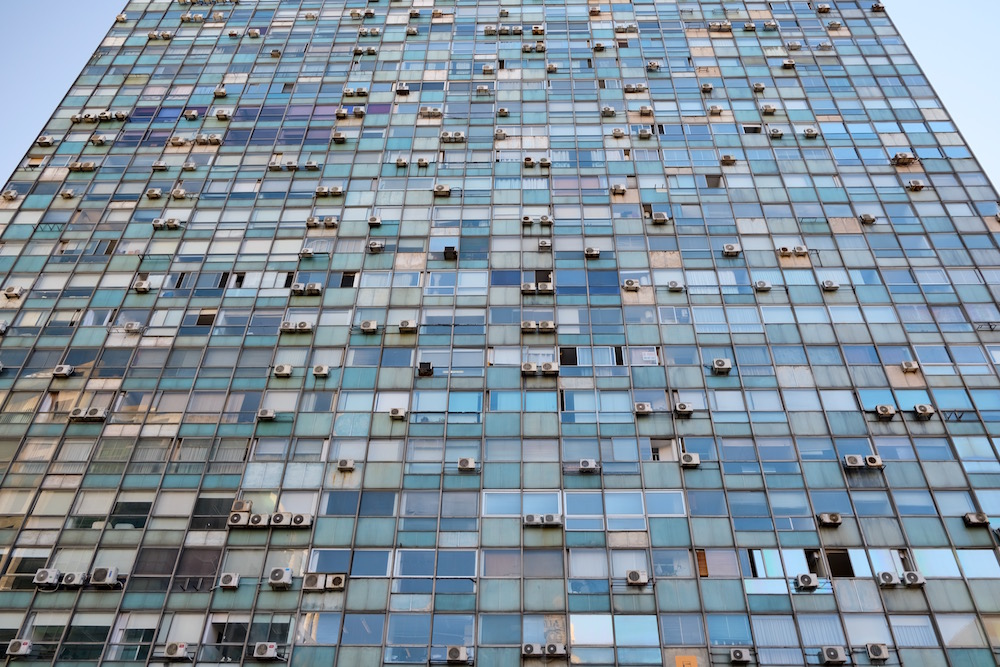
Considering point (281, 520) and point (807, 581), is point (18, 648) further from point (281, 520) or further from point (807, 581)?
point (807, 581)

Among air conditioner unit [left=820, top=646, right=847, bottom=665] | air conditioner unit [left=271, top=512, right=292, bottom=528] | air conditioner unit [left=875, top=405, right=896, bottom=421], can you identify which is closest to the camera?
air conditioner unit [left=820, top=646, right=847, bottom=665]

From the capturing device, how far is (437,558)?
2509 cm

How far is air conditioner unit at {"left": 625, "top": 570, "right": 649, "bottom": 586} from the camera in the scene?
2422 cm

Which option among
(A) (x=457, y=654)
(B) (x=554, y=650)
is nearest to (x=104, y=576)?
(A) (x=457, y=654)

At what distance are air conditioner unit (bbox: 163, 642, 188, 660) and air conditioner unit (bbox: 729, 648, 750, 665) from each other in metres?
14.6

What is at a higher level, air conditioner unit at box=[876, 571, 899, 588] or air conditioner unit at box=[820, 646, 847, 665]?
air conditioner unit at box=[876, 571, 899, 588]

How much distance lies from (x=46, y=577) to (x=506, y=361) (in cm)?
1533

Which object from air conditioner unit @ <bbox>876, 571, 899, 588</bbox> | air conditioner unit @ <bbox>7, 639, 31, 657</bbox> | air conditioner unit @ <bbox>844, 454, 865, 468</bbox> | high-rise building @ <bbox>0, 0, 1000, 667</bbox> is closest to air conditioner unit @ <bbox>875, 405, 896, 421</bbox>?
high-rise building @ <bbox>0, 0, 1000, 667</bbox>

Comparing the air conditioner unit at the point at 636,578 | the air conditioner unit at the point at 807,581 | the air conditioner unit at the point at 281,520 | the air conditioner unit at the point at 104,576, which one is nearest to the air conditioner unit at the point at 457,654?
the air conditioner unit at the point at 636,578

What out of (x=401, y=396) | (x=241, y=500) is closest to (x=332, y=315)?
(x=401, y=396)

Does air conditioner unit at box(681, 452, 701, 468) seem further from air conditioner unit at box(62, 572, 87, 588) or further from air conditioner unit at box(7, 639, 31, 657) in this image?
air conditioner unit at box(7, 639, 31, 657)

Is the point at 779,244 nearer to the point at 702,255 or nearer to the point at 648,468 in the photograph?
the point at 702,255

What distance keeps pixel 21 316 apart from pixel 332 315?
11382 millimetres

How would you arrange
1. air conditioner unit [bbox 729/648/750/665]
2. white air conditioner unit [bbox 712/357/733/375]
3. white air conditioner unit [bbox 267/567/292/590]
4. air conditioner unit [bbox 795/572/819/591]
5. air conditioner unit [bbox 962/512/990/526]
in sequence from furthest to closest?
white air conditioner unit [bbox 712/357/733/375] < air conditioner unit [bbox 962/512/990/526] < white air conditioner unit [bbox 267/567/292/590] < air conditioner unit [bbox 795/572/819/591] < air conditioner unit [bbox 729/648/750/665]
